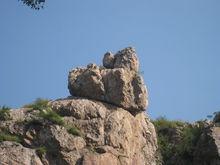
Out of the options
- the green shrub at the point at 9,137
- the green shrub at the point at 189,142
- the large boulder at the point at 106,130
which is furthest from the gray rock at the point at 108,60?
the green shrub at the point at 9,137

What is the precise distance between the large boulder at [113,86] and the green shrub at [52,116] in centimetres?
343

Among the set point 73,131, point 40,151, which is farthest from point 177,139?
point 40,151

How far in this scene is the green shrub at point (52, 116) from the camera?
33531 millimetres

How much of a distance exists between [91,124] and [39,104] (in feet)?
12.6

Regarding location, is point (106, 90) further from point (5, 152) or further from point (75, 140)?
point (5, 152)

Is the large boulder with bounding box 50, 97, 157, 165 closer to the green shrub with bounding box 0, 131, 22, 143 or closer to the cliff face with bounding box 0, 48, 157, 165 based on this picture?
the cliff face with bounding box 0, 48, 157, 165

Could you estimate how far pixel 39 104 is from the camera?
35.5 m

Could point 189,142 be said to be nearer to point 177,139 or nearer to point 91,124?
point 177,139

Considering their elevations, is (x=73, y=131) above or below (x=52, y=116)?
below

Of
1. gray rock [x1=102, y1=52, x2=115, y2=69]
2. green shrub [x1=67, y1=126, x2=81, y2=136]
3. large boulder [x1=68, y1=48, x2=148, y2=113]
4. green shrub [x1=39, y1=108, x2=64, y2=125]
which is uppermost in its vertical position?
gray rock [x1=102, y1=52, x2=115, y2=69]

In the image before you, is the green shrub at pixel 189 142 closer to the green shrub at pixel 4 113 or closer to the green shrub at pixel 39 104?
the green shrub at pixel 39 104

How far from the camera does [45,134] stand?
32906 millimetres

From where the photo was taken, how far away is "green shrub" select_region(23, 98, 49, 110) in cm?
3506

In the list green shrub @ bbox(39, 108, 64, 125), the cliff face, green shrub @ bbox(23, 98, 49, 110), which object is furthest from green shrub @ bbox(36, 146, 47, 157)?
green shrub @ bbox(23, 98, 49, 110)
